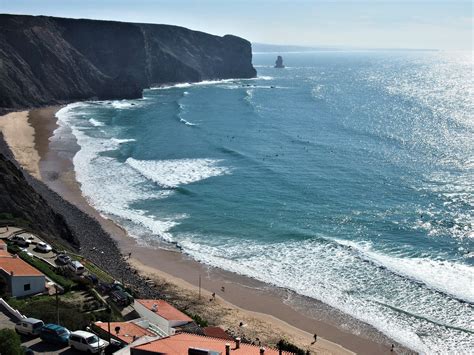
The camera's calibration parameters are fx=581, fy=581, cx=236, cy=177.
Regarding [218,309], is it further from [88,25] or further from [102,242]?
[88,25]

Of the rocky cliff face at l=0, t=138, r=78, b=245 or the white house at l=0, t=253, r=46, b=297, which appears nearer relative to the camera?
the white house at l=0, t=253, r=46, b=297

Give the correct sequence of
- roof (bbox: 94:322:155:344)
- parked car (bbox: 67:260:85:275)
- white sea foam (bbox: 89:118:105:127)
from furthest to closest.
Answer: white sea foam (bbox: 89:118:105:127) → parked car (bbox: 67:260:85:275) → roof (bbox: 94:322:155:344)

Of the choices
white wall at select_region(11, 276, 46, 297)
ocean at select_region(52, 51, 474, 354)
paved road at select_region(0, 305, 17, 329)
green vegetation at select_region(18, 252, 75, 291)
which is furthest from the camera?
ocean at select_region(52, 51, 474, 354)

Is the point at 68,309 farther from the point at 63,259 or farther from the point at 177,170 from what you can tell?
the point at 177,170

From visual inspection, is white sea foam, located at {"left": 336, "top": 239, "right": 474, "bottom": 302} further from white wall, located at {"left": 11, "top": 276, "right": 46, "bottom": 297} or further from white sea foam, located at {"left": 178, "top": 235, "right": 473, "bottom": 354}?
white wall, located at {"left": 11, "top": 276, "right": 46, "bottom": 297}

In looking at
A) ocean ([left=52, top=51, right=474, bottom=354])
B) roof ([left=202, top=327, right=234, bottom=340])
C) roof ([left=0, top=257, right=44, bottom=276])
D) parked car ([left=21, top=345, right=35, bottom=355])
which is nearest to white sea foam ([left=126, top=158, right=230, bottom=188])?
ocean ([left=52, top=51, right=474, bottom=354])

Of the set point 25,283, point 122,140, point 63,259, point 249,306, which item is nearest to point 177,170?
point 122,140

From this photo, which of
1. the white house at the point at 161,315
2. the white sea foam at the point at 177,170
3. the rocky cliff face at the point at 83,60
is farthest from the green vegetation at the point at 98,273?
the rocky cliff face at the point at 83,60
